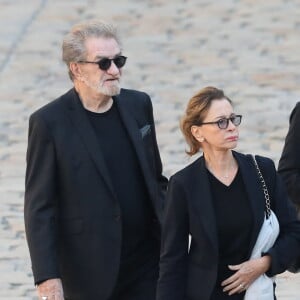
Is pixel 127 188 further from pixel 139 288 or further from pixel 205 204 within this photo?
pixel 205 204

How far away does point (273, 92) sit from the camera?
13.0 metres

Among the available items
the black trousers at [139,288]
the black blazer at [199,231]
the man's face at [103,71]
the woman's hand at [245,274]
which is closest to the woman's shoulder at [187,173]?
the black blazer at [199,231]

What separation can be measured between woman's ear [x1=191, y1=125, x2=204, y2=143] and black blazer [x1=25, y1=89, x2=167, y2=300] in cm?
50

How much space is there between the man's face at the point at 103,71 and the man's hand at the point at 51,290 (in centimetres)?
83

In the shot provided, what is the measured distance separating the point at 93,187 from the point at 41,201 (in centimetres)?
23

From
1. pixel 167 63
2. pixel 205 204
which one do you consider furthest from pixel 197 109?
pixel 167 63

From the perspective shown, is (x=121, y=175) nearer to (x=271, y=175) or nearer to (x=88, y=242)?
(x=88, y=242)

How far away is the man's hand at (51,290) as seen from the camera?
231 inches

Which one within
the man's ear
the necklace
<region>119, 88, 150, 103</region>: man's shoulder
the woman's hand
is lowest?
the woman's hand

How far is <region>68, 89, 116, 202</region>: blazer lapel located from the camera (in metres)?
6.02

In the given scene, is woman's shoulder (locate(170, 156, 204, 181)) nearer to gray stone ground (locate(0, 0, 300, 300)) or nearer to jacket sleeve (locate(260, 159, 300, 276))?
jacket sleeve (locate(260, 159, 300, 276))

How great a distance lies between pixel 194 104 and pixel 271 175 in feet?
1.36

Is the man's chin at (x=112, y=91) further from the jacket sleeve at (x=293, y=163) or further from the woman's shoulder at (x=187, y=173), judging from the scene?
the jacket sleeve at (x=293, y=163)

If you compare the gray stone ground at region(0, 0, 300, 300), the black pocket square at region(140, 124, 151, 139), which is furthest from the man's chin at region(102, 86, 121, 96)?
the gray stone ground at region(0, 0, 300, 300)
